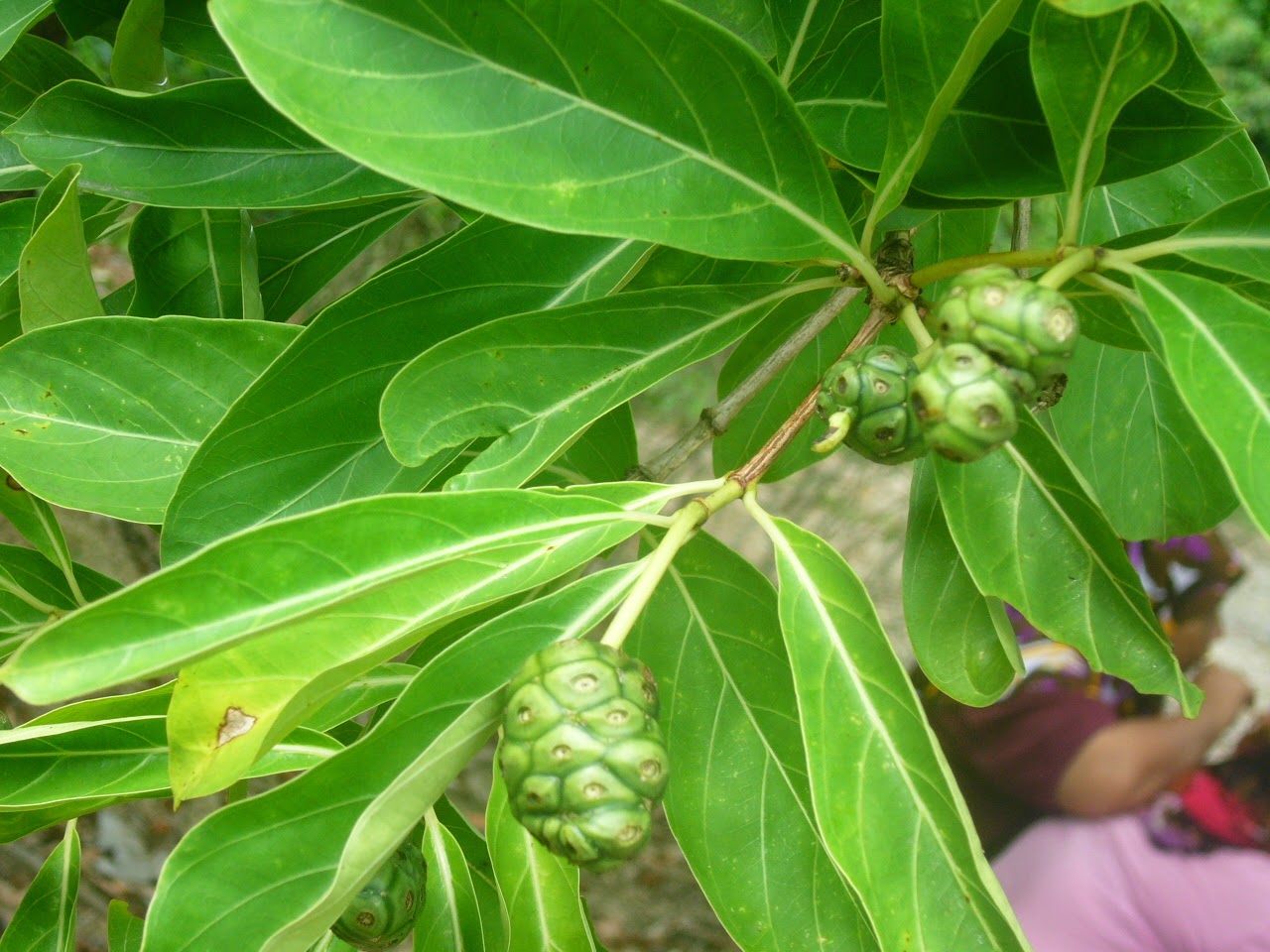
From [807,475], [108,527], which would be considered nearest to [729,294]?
[108,527]

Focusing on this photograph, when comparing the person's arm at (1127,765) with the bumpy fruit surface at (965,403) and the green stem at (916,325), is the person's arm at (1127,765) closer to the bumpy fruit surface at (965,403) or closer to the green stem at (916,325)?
the green stem at (916,325)

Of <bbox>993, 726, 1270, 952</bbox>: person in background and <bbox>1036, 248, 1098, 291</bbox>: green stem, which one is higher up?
<bbox>1036, 248, 1098, 291</bbox>: green stem

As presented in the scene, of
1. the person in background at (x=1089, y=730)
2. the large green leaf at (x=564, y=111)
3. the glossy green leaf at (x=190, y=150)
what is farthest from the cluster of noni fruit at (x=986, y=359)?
the person in background at (x=1089, y=730)

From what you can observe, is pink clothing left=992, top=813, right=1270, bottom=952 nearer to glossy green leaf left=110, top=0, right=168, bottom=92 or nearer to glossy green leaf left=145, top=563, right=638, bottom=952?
glossy green leaf left=145, top=563, right=638, bottom=952

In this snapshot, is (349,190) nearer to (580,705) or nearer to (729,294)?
(729,294)

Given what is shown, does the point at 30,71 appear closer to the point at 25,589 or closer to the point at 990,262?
the point at 25,589

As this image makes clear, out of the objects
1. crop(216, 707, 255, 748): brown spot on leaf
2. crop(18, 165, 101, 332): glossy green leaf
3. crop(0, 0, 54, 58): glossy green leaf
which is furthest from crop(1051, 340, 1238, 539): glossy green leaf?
crop(0, 0, 54, 58): glossy green leaf
